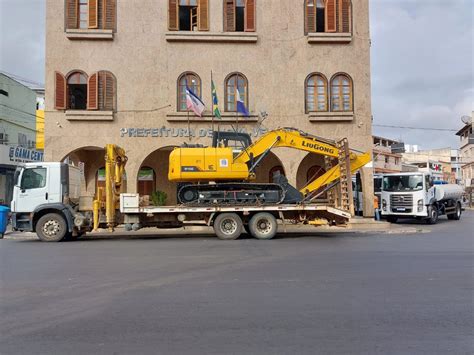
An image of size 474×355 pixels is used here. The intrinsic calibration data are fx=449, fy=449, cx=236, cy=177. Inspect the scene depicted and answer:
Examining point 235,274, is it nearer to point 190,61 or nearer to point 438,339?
point 438,339

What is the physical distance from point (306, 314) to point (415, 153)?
3715 inches

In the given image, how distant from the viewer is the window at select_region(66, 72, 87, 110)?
21.7 metres

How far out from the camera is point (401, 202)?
2364cm

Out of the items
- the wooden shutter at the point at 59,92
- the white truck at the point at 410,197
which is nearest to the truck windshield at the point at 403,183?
the white truck at the point at 410,197

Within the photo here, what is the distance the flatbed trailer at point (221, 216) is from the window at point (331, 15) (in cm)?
1113

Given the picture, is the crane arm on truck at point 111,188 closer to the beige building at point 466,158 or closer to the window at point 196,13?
the window at point 196,13

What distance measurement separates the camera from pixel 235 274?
28.0 ft

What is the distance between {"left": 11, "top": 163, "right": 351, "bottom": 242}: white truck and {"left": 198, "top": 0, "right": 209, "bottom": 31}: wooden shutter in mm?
10504

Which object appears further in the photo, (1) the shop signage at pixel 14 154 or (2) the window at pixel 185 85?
(1) the shop signage at pixel 14 154

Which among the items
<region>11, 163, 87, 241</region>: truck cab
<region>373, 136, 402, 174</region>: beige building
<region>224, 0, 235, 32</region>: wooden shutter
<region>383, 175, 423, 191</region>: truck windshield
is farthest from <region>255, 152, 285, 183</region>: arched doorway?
<region>373, 136, 402, 174</region>: beige building

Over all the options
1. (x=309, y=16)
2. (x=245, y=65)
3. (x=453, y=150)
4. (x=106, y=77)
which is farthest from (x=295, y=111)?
(x=453, y=150)

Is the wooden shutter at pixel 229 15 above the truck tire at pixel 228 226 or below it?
above

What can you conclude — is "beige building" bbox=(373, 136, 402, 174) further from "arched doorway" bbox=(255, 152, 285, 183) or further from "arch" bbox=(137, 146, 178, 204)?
"arch" bbox=(137, 146, 178, 204)

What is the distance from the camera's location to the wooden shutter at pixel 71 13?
21.5m
